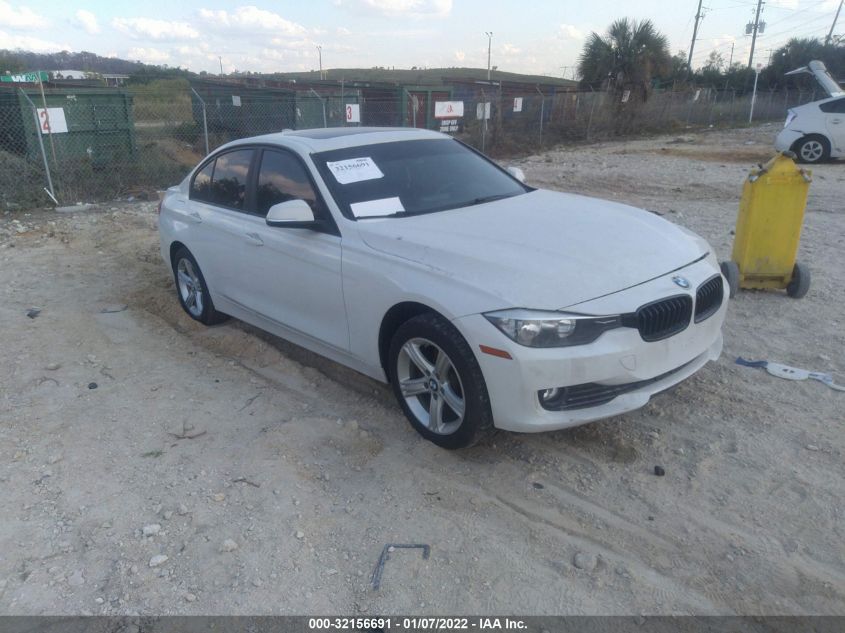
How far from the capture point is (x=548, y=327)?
3.15 meters

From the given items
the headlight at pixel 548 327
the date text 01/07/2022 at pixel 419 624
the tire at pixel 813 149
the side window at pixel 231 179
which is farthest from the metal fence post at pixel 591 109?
the date text 01/07/2022 at pixel 419 624

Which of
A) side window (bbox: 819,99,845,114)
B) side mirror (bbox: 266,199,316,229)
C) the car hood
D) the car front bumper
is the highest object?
side window (bbox: 819,99,845,114)

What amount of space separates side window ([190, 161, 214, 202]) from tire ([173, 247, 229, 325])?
1.59ft

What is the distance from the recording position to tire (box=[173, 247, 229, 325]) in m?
5.65

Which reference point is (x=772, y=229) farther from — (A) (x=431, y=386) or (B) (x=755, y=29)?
(B) (x=755, y=29)

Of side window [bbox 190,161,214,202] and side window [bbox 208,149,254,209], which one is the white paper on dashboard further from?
side window [bbox 190,161,214,202]

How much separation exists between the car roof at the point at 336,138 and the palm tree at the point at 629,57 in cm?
2472

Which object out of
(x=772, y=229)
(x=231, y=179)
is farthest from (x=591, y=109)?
(x=231, y=179)

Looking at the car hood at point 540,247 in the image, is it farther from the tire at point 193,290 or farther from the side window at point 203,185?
the tire at point 193,290

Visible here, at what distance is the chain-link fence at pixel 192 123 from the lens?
38.9 feet

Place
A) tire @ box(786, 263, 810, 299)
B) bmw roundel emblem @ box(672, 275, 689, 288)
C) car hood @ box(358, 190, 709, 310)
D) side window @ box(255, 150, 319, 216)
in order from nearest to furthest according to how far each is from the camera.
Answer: car hood @ box(358, 190, 709, 310) → bmw roundel emblem @ box(672, 275, 689, 288) → side window @ box(255, 150, 319, 216) → tire @ box(786, 263, 810, 299)

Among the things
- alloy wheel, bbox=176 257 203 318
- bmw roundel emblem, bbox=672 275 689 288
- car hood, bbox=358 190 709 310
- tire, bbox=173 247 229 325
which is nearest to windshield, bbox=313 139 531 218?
car hood, bbox=358 190 709 310

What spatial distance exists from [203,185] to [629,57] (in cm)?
2541

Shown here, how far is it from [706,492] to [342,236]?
2414mm
